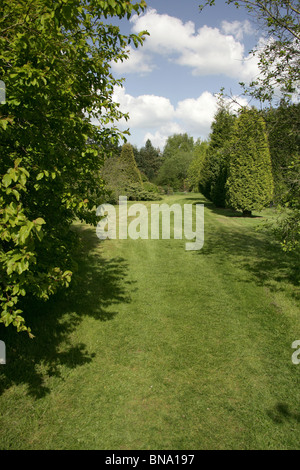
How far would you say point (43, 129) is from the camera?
4414 mm

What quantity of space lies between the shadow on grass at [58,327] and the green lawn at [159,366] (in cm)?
2

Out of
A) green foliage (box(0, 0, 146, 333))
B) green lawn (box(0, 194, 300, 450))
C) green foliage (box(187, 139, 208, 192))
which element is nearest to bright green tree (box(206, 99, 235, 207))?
green foliage (box(187, 139, 208, 192))

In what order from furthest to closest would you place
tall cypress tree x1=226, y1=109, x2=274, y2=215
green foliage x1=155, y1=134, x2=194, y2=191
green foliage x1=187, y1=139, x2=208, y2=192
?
green foliage x1=155, y1=134, x2=194, y2=191 → green foliage x1=187, y1=139, x2=208, y2=192 → tall cypress tree x1=226, y1=109, x2=274, y2=215

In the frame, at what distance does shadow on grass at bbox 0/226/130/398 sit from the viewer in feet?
15.7

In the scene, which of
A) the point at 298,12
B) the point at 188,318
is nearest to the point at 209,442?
the point at 188,318

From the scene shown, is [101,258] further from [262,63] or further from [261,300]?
[262,63]

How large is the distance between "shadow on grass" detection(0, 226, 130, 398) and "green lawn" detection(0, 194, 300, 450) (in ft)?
0.07

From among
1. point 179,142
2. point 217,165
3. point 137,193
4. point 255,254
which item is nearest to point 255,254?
point 255,254

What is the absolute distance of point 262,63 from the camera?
8.11 metres

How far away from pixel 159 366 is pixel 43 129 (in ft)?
14.0

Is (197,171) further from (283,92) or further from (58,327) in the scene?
(58,327)

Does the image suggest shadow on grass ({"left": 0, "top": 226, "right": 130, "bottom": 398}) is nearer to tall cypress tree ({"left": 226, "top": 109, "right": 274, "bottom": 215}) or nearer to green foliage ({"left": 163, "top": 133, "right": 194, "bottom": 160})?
tall cypress tree ({"left": 226, "top": 109, "right": 274, "bottom": 215})
